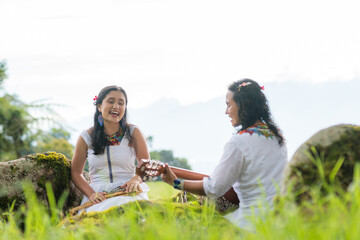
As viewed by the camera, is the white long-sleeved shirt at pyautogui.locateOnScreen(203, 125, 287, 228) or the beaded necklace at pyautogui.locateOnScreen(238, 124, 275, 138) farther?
the beaded necklace at pyautogui.locateOnScreen(238, 124, 275, 138)

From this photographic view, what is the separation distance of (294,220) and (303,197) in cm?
68

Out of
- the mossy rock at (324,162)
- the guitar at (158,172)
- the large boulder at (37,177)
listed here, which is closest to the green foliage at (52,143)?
the large boulder at (37,177)

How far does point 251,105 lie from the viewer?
3.79m

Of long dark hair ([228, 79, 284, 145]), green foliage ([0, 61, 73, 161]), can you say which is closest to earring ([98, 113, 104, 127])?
long dark hair ([228, 79, 284, 145])

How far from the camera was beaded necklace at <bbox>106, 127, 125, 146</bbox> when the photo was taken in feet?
17.2

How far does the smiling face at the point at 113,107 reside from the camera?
512cm

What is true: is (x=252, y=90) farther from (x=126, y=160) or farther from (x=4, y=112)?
(x=4, y=112)

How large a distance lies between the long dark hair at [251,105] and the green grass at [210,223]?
1.05m

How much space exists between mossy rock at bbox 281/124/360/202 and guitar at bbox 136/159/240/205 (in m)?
1.63

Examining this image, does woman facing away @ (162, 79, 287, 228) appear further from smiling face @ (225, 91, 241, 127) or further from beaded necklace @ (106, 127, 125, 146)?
beaded necklace @ (106, 127, 125, 146)

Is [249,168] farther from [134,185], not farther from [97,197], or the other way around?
[97,197]

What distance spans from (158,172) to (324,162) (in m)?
1.91

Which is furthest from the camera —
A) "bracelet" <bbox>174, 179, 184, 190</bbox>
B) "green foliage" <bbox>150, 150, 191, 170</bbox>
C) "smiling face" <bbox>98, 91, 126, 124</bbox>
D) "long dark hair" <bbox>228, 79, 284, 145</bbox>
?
"green foliage" <bbox>150, 150, 191, 170</bbox>

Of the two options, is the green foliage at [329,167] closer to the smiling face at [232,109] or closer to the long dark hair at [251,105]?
the long dark hair at [251,105]
